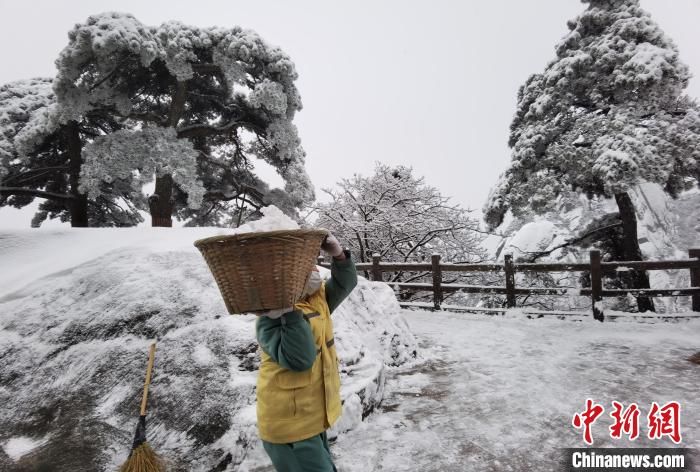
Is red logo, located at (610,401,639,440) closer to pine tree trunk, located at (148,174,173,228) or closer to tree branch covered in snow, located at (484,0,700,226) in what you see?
tree branch covered in snow, located at (484,0,700,226)

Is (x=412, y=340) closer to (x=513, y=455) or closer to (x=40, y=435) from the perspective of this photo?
(x=513, y=455)

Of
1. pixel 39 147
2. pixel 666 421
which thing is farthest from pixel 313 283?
pixel 39 147

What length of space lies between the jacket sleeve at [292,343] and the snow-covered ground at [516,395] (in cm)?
176

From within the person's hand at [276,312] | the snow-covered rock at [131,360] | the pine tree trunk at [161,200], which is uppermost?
the pine tree trunk at [161,200]

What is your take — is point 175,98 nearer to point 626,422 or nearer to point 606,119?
point 606,119

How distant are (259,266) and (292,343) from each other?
334 mm

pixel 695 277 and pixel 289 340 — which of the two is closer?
pixel 289 340

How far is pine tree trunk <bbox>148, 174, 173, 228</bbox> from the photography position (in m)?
10.9

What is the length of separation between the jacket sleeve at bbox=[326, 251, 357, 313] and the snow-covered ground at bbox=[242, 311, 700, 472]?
1.63 metres

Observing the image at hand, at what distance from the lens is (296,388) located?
1.61 meters

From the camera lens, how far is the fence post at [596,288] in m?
7.52

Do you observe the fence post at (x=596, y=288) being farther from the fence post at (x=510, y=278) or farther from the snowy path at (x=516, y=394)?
the fence post at (x=510, y=278)

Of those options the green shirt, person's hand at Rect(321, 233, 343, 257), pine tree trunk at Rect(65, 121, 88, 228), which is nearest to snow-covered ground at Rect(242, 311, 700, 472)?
the green shirt

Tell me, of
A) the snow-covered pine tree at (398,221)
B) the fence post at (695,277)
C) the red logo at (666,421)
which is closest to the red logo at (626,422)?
the red logo at (666,421)
